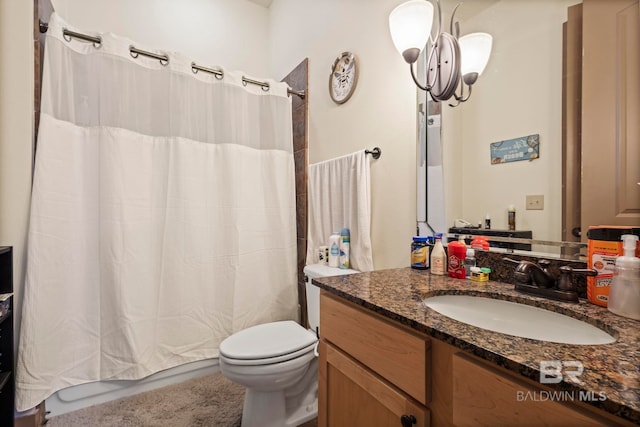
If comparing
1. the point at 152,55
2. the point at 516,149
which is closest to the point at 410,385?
the point at 516,149

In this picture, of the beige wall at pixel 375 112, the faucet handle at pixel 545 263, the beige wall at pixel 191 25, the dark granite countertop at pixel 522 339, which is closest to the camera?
the dark granite countertop at pixel 522 339

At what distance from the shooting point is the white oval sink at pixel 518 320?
66cm

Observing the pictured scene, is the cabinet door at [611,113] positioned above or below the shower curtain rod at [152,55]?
below

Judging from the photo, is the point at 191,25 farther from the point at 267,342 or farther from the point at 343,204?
the point at 267,342

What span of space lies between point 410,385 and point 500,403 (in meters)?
0.20

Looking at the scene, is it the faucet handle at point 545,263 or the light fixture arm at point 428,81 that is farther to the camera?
the light fixture arm at point 428,81

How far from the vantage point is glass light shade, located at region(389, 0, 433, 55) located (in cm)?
111

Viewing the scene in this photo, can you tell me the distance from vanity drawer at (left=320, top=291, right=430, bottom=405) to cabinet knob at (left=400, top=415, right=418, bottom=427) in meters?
0.04

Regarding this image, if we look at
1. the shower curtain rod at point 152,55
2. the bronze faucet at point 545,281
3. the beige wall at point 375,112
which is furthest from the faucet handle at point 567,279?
the shower curtain rod at point 152,55

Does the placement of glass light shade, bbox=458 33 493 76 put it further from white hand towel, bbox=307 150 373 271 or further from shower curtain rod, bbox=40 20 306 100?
shower curtain rod, bbox=40 20 306 100

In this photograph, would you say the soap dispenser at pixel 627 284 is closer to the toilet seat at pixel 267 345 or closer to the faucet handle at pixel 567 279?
the faucet handle at pixel 567 279

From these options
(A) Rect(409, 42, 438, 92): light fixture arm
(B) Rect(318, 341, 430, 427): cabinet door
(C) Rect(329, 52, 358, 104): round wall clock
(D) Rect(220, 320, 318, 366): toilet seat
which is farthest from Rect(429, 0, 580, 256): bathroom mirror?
(D) Rect(220, 320, 318, 366): toilet seat

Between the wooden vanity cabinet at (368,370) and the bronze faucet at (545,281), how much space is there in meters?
0.42

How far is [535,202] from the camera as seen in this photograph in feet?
3.01
